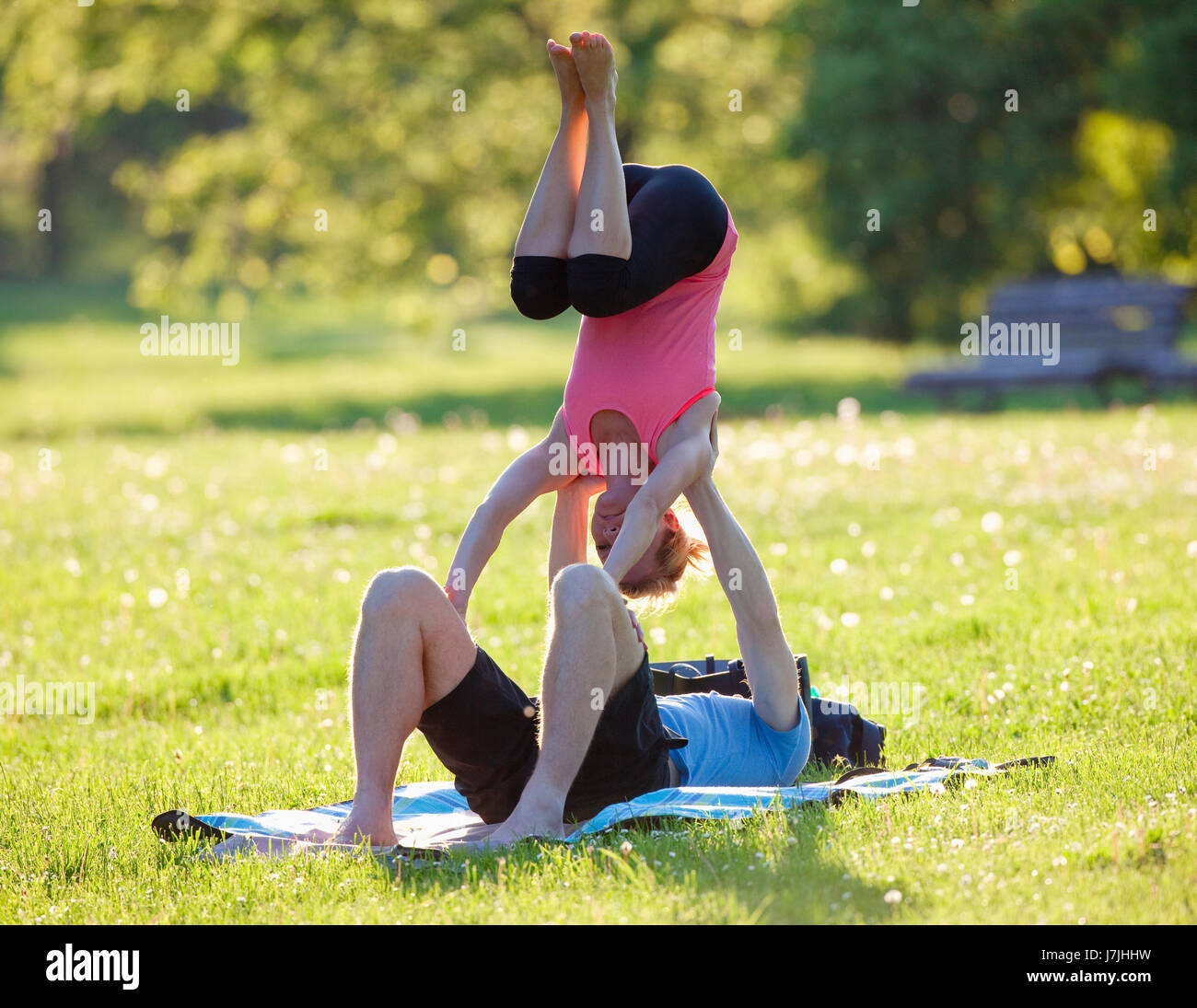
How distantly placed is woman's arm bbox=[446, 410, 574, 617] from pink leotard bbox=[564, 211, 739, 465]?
4.6 inches

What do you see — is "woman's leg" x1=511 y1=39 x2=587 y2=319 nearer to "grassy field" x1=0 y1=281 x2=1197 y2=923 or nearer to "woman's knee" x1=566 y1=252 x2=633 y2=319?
"woman's knee" x1=566 y1=252 x2=633 y2=319

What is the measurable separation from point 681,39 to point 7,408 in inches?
448

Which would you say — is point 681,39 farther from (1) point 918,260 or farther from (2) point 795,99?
(1) point 918,260

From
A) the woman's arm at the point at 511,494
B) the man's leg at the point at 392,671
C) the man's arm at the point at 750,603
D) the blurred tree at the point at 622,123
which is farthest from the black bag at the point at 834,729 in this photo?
the blurred tree at the point at 622,123

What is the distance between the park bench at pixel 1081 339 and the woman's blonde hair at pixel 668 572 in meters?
Result: 12.3

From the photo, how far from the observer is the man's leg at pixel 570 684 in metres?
4.04

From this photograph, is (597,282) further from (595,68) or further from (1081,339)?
(1081,339)

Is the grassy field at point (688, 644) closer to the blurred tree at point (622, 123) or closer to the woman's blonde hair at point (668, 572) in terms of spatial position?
the woman's blonde hair at point (668, 572)

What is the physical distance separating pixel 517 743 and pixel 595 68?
2.09 m

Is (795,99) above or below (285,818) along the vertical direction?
above
